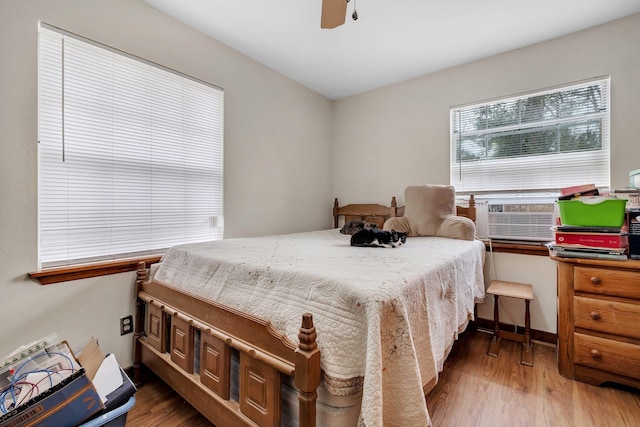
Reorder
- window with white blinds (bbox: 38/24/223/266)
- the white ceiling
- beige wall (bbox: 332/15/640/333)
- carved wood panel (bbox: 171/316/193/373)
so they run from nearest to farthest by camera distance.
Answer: carved wood panel (bbox: 171/316/193/373) → window with white blinds (bbox: 38/24/223/266) → the white ceiling → beige wall (bbox: 332/15/640/333)

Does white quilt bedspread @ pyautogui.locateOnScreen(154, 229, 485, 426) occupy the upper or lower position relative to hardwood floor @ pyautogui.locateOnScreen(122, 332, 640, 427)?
upper

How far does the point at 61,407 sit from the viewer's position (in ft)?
3.38

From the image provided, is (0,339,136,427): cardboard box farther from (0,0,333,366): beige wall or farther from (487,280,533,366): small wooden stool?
(487,280,533,366): small wooden stool

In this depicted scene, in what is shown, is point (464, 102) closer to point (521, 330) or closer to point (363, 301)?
point (521, 330)

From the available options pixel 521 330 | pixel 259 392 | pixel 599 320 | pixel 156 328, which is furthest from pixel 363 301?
pixel 521 330

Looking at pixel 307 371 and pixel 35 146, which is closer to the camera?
pixel 307 371

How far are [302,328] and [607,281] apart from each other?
76.4 inches

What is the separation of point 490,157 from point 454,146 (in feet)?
1.11

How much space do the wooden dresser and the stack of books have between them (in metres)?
0.05

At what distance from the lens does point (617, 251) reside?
65.9 inches

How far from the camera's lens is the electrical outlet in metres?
1.84

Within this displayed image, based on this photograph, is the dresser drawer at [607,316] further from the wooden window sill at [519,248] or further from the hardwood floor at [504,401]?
the wooden window sill at [519,248]

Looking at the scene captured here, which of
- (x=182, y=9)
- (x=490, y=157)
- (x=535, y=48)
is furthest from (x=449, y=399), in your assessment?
(x=182, y=9)

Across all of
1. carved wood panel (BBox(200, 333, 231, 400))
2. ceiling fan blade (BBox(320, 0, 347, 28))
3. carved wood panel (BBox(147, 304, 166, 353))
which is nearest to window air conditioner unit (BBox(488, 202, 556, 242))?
ceiling fan blade (BBox(320, 0, 347, 28))
